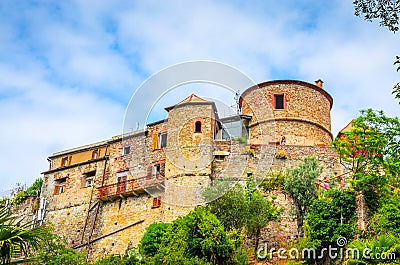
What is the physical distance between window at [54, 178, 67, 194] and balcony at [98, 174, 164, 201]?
10.6ft

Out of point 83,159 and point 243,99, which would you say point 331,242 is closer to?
point 243,99

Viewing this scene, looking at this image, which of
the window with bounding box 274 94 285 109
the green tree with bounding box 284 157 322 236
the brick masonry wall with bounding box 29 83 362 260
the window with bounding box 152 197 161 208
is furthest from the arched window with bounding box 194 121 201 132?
the green tree with bounding box 284 157 322 236

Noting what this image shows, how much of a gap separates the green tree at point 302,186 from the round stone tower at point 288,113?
491 cm

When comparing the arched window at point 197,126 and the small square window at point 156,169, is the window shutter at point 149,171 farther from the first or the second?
the arched window at point 197,126

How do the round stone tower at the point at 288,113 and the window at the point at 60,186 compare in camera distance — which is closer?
the round stone tower at the point at 288,113

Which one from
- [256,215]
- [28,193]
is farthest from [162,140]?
[28,193]

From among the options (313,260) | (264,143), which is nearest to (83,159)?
(264,143)

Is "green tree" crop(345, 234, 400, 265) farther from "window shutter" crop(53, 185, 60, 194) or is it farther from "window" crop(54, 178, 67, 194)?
"window shutter" crop(53, 185, 60, 194)

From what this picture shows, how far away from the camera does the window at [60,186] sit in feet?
109

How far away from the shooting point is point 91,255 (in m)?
29.2

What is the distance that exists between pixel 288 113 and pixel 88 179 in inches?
500

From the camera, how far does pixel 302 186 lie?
953 inches

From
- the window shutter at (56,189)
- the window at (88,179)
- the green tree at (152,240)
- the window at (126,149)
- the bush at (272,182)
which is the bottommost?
the green tree at (152,240)

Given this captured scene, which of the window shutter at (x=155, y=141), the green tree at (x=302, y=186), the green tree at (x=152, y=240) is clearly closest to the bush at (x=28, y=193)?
the window shutter at (x=155, y=141)
